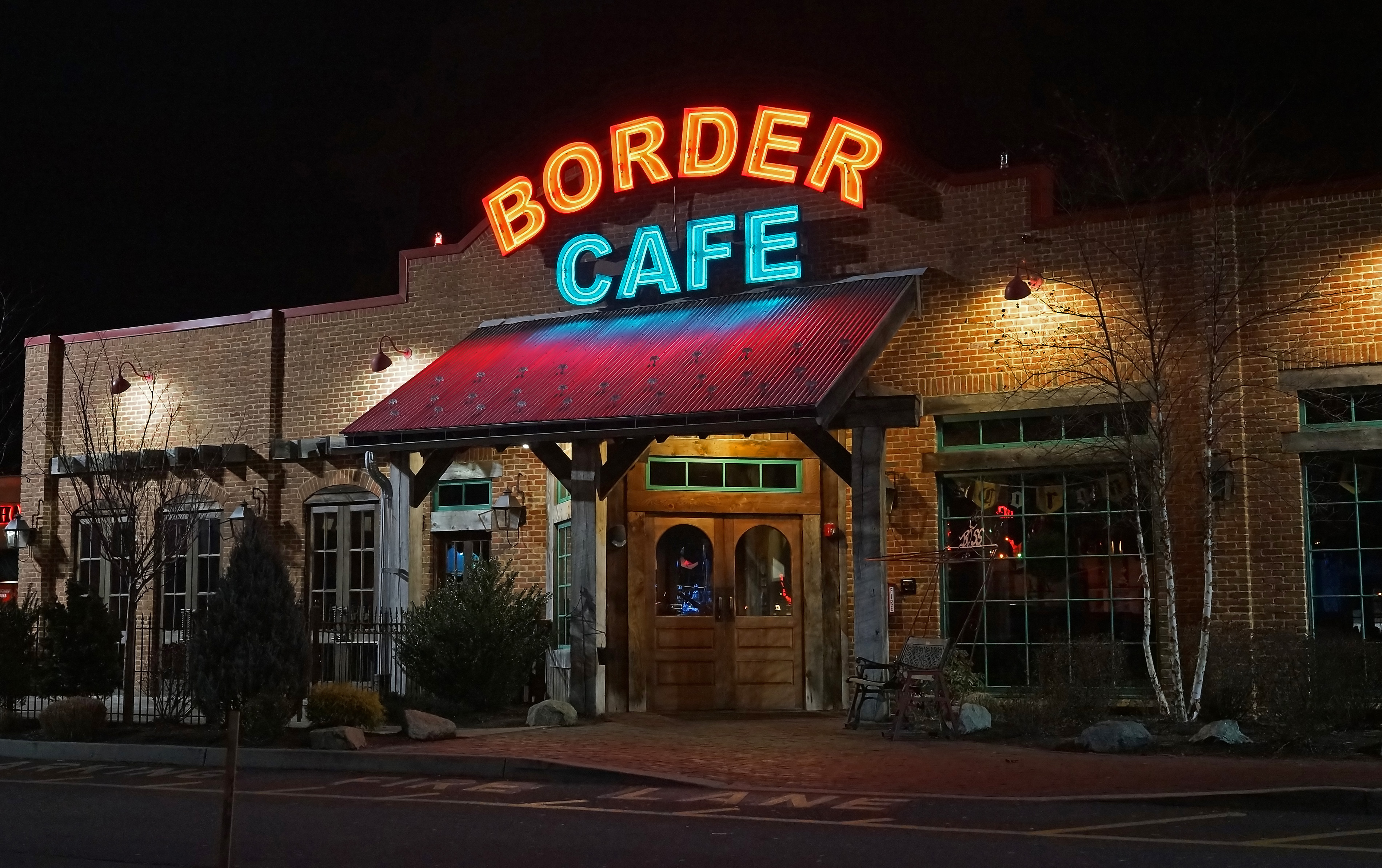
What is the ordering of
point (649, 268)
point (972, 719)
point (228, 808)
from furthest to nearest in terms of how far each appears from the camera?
point (649, 268)
point (972, 719)
point (228, 808)

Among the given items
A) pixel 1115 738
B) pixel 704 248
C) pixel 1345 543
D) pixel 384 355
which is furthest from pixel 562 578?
pixel 1345 543

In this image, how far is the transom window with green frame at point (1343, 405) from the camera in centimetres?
1531

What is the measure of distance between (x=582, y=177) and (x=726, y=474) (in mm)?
4727

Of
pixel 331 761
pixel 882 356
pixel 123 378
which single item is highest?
pixel 123 378

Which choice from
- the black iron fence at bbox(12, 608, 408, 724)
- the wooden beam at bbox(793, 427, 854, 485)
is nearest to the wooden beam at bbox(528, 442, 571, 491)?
the black iron fence at bbox(12, 608, 408, 724)

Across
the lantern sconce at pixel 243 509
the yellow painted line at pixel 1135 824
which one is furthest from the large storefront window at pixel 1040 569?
the lantern sconce at pixel 243 509

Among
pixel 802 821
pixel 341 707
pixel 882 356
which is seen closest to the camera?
pixel 802 821

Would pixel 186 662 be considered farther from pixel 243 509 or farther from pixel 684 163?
pixel 684 163

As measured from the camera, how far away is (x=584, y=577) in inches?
655

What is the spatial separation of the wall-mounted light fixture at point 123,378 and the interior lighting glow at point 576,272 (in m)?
7.60

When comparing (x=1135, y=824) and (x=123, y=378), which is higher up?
(x=123, y=378)

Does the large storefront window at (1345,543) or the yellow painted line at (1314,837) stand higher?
the large storefront window at (1345,543)

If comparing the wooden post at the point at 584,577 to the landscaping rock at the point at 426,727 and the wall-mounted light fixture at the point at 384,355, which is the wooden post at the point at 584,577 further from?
the wall-mounted light fixture at the point at 384,355

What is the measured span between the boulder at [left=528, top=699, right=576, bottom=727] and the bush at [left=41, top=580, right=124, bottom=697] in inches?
222
